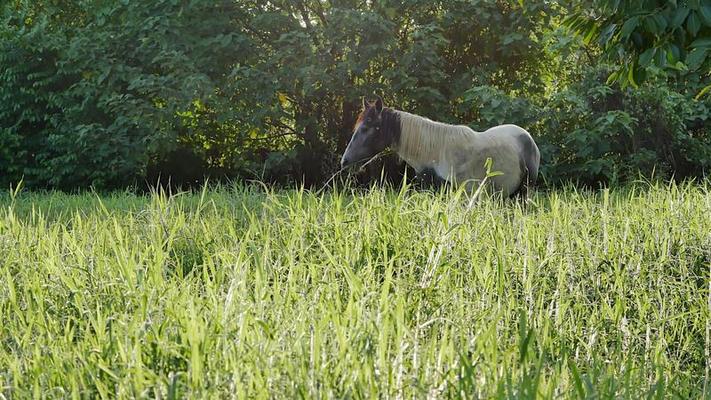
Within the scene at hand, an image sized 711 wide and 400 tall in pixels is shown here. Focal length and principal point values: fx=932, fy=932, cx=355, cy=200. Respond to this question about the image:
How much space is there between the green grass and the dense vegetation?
19.6 feet

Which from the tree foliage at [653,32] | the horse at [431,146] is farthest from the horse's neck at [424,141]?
the tree foliage at [653,32]

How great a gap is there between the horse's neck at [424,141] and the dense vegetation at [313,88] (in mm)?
3416

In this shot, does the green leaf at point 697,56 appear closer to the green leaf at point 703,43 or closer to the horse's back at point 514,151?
the green leaf at point 703,43

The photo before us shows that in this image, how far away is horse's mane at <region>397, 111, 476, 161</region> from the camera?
7645 mm

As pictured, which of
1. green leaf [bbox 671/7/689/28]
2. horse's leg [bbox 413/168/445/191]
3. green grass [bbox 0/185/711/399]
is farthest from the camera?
horse's leg [bbox 413/168/445/191]

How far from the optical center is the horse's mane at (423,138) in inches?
301

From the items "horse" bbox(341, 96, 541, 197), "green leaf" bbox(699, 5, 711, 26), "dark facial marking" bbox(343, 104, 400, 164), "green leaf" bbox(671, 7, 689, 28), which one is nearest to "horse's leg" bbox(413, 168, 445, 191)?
"horse" bbox(341, 96, 541, 197)

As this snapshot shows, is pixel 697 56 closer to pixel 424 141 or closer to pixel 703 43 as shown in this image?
pixel 703 43

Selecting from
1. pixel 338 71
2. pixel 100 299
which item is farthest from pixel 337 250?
pixel 338 71

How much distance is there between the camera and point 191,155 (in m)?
13.5

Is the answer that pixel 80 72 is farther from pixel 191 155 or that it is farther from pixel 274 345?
pixel 274 345

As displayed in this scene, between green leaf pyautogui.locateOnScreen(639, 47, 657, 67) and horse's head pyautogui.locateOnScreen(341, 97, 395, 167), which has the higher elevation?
green leaf pyautogui.locateOnScreen(639, 47, 657, 67)

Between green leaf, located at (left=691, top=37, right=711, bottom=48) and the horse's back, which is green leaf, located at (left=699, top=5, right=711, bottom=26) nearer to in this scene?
green leaf, located at (left=691, top=37, right=711, bottom=48)

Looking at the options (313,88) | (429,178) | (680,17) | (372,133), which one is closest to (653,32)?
(680,17)
